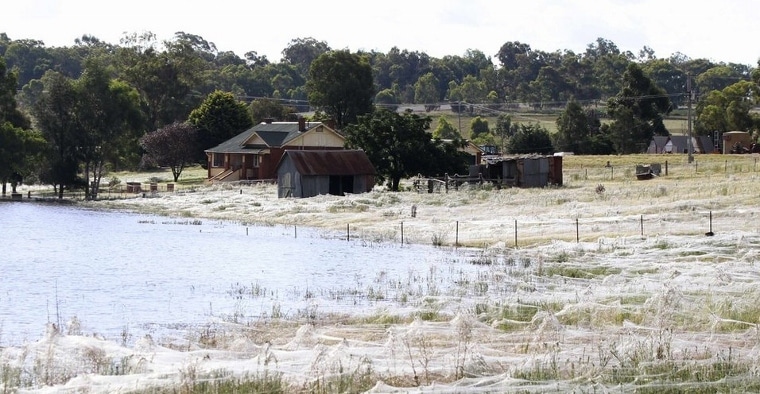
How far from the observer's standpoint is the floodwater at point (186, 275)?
28.6 meters

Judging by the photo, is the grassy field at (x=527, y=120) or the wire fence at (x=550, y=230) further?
the grassy field at (x=527, y=120)

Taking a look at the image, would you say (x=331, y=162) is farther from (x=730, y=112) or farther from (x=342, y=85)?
(x=730, y=112)

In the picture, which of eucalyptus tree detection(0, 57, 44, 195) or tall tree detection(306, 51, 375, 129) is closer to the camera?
eucalyptus tree detection(0, 57, 44, 195)

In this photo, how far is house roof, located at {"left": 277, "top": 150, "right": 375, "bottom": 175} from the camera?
73.9 metres

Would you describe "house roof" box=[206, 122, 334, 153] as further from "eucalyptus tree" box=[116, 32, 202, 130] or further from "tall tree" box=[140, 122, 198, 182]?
"eucalyptus tree" box=[116, 32, 202, 130]

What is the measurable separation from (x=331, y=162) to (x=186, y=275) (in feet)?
119

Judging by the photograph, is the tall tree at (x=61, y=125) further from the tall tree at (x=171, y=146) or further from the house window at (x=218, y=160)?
the tall tree at (x=171, y=146)

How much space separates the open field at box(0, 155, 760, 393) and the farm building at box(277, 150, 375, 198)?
23104mm

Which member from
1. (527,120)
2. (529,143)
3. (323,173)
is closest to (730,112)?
(529,143)

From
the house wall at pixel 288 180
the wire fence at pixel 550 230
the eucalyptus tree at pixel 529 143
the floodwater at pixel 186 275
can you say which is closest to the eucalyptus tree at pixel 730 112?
the eucalyptus tree at pixel 529 143

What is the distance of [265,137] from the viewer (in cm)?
9562

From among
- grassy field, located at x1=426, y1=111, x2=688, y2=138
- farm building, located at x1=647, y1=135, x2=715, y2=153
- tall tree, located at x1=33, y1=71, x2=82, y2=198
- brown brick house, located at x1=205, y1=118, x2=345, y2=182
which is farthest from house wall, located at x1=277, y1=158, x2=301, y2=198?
grassy field, located at x1=426, y1=111, x2=688, y2=138

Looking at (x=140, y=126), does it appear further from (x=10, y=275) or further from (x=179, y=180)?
(x=10, y=275)

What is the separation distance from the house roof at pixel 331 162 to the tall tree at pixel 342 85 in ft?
141
